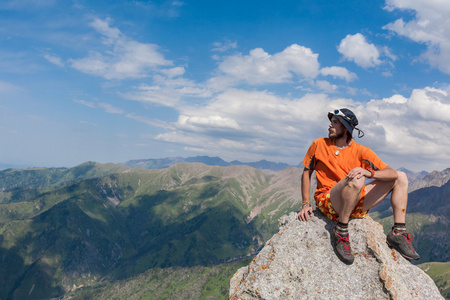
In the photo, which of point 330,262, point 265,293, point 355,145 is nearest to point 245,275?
point 265,293

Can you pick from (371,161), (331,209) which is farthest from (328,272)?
(371,161)

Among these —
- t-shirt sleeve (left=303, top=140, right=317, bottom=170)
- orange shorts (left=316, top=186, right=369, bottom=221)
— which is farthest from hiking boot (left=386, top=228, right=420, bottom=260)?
t-shirt sleeve (left=303, top=140, right=317, bottom=170)

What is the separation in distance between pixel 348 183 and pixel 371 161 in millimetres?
1967

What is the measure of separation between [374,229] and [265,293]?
17.2 feet

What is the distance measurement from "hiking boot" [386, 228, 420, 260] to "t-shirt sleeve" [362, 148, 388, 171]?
2690 mm

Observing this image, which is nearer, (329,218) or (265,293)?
(265,293)

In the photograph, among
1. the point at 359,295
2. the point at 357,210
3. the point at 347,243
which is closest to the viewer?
the point at 359,295

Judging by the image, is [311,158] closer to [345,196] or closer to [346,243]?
[345,196]

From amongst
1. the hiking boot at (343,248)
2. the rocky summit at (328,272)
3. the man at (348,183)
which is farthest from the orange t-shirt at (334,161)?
the hiking boot at (343,248)

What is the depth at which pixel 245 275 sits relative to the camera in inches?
438

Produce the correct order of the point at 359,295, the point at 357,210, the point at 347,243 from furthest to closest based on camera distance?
the point at 357,210
the point at 347,243
the point at 359,295

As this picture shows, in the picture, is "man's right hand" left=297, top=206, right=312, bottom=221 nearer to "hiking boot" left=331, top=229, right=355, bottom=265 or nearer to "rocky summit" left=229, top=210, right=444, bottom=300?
"rocky summit" left=229, top=210, right=444, bottom=300

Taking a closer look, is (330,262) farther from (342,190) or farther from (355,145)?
(355,145)

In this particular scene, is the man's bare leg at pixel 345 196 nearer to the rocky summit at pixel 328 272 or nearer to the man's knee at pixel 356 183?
the man's knee at pixel 356 183
